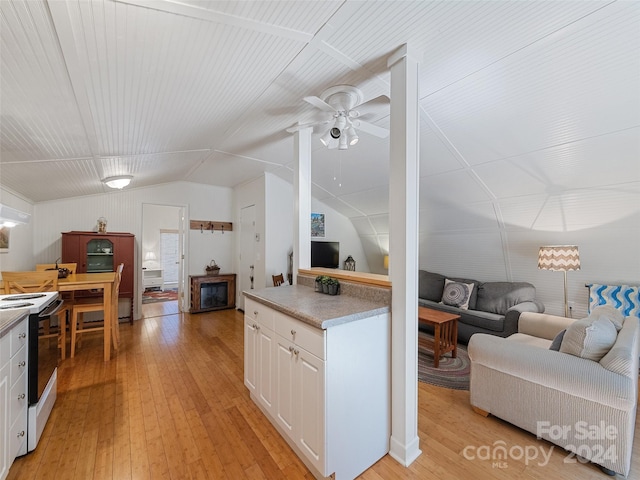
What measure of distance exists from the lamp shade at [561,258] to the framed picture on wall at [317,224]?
348 centimetres

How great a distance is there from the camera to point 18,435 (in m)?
1.60

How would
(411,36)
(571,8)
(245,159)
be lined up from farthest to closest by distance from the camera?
(245,159)
(411,36)
(571,8)

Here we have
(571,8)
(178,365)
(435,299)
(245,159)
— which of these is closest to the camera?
(571,8)

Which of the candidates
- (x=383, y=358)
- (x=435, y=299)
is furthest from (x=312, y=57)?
(x=435, y=299)

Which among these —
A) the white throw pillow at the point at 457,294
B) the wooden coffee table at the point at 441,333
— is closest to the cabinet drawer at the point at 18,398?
the wooden coffee table at the point at 441,333

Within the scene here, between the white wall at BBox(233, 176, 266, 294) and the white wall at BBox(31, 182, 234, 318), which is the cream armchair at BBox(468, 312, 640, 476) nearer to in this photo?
the white wall at BBox(233, 176, 266, 294)

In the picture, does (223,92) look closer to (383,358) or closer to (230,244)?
(383,358)

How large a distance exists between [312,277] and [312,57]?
1764 millimetres

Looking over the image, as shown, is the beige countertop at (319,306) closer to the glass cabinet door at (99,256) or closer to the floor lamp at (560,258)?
the floor lamp at (560,258)

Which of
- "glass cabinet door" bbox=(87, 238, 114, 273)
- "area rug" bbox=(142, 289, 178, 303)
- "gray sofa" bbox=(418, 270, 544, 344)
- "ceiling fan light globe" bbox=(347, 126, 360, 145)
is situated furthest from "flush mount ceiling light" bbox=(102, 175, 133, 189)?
"gray sofa" bbox=(418, 270, 544, 344)

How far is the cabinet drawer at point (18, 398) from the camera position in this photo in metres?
1.50

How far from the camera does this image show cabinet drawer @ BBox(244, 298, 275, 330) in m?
1.98

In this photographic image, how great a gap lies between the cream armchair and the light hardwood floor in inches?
4.8

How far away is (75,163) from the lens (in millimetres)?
2584
